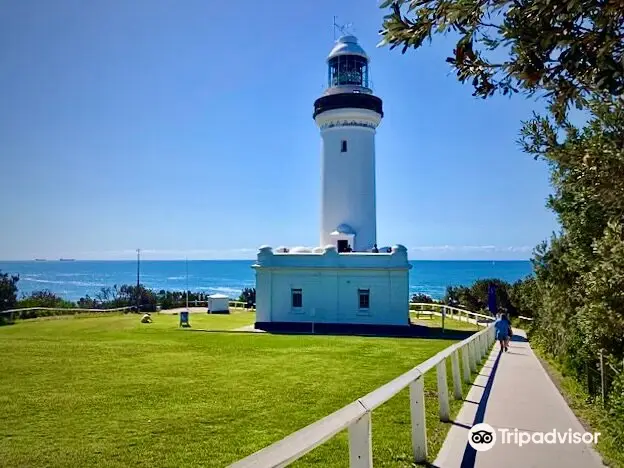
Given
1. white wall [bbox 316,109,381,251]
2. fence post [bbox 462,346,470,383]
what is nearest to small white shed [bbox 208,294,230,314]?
white wall [bbox 316,109,381,251]

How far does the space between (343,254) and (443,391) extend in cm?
1862

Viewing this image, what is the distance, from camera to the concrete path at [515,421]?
511 cm

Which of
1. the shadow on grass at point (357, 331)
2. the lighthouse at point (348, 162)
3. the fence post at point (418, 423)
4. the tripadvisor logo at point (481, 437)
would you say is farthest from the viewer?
the lighthouse at point (348, 162)

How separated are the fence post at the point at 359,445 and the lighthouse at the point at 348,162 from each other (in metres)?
23.9

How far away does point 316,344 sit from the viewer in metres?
17.0

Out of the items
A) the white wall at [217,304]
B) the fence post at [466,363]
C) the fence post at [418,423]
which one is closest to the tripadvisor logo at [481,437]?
the fence post at [418,423]

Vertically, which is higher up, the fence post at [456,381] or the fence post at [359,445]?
the fence post at [359,445]

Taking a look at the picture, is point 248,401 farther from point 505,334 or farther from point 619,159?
point 505,334

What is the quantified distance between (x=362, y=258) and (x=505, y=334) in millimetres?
10480

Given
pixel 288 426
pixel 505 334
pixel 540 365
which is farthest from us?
pixel 505 334

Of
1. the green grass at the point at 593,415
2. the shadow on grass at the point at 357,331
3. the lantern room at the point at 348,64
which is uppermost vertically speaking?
the lantern room at the point at 348,64

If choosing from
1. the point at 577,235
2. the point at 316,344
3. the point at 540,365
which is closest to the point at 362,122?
the point at 316,344

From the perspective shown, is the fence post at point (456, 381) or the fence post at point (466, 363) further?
the fence post at point (466, 363)

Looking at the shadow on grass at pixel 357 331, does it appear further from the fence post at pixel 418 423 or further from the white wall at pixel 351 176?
the fence post at pixel 418 423
